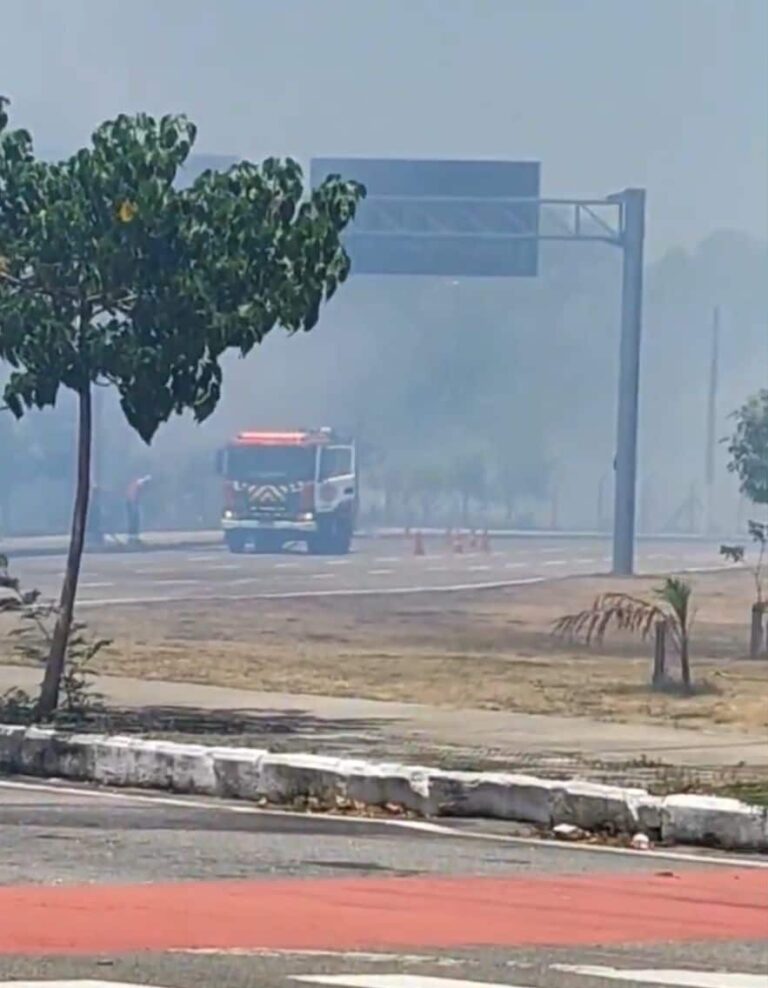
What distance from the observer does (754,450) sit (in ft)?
126

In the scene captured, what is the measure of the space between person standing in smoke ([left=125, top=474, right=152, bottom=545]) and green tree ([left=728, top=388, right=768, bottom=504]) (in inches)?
442

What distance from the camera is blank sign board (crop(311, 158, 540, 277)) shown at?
46.3 metres

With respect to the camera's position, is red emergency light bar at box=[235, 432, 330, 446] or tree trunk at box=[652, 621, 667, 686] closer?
tree trunk at box=[652, 621, 667, 686]

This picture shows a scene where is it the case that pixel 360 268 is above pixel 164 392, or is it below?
above

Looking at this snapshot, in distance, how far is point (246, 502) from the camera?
4600cm

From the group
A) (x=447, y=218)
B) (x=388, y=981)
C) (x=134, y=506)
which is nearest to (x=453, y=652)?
(x=134, y=506)

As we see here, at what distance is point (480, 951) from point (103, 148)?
9.99 metres

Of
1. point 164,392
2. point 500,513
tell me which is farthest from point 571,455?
point 164,392

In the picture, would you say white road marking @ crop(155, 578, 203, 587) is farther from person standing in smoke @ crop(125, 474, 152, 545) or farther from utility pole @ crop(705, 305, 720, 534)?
utility pole @ crop(705, 305, 720, 534)

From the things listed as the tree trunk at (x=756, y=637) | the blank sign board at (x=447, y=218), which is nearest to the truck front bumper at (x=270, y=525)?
the blank sign board at (x=447, y=218)

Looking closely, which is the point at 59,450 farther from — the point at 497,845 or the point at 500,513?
the point at 497,845

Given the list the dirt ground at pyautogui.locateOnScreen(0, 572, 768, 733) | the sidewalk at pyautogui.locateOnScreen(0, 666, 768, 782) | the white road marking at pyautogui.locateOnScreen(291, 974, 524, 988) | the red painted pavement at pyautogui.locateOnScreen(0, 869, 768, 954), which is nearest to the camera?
the white road marking at pyautogui.locateOnScreen(291, 974, 524, 988)

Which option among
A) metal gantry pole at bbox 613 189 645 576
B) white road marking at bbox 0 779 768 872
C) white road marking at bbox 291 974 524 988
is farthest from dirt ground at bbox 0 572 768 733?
white road marking at bbox 291 974 524 988

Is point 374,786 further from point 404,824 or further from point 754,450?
point 754,450
